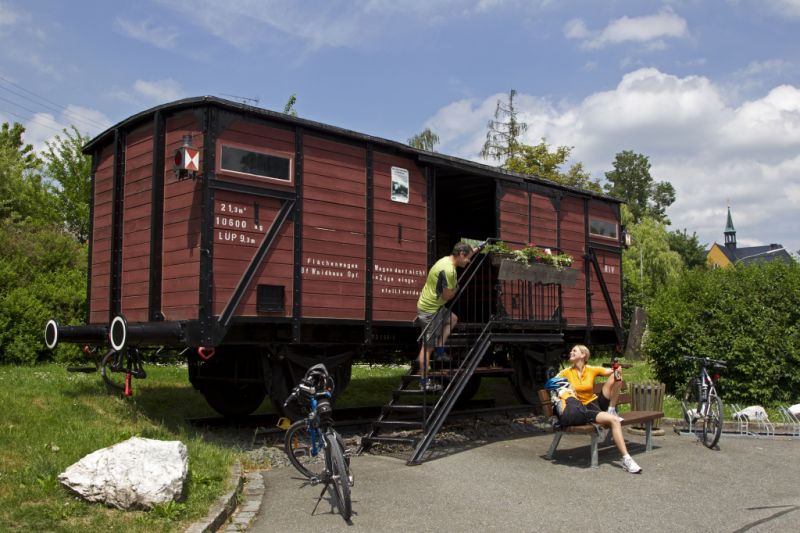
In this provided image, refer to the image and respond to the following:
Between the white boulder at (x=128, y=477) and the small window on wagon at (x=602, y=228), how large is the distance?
928cm

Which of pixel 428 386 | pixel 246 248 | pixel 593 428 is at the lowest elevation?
pixel 593 428

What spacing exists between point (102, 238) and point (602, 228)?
8.41 m

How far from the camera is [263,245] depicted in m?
8.40

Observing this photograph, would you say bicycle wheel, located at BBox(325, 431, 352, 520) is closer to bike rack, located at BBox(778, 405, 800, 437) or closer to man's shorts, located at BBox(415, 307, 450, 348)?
man's shorts, located at BBox(415, 307, 450, 348)

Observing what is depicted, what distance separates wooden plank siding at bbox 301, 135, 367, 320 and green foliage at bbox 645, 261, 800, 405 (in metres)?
6.09

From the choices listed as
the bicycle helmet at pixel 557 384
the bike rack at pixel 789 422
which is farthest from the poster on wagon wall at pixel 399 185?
the bike rack at pixel 789 422

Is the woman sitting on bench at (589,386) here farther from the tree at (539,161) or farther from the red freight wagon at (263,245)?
the tree at (539,161)

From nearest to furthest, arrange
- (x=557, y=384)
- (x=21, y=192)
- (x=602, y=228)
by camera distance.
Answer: (x=557, y=384) < (x=602, y=228) < (x=21, y=192)

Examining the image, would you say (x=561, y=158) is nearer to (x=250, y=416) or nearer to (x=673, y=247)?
(x=250, y=416)

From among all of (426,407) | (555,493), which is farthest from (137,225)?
(555,493)

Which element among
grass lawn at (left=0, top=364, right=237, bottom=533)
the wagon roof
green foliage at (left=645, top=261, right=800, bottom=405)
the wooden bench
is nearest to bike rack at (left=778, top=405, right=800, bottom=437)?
green foliage at (left=645, top=261, right=800, bottom=405)

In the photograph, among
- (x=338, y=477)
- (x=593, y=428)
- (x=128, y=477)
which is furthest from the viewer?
(x=593, y=428)

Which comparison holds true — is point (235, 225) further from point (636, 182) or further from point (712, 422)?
point (636, 182)

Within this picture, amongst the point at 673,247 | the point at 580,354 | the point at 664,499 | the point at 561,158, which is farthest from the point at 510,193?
the point at 673,247
